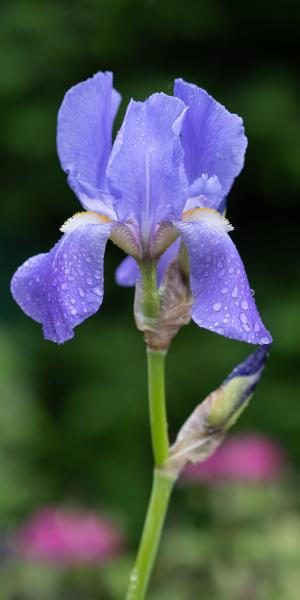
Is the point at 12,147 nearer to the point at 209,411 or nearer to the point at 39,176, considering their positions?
the point at 39,176

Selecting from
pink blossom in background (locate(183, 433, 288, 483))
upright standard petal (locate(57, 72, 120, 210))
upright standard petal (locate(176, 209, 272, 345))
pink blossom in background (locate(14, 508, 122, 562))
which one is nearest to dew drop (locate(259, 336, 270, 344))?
upright standard petal (locate(176, 209, 272, 345))

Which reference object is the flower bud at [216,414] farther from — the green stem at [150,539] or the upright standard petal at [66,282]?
the upright standard petal at [66,282]

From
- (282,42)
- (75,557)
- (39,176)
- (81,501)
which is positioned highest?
(282,42)

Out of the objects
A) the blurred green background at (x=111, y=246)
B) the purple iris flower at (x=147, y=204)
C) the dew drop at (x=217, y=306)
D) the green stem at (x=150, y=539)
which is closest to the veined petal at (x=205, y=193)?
the purple iris flower at (x=147, y=204)

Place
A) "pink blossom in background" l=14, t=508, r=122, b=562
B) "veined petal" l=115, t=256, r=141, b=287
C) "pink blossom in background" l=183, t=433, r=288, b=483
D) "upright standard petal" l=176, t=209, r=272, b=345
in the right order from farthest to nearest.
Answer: "pink blossom in background" l=183, t=433, r=288, b=483 < "pink blossom in background" l=14, t=508, r=122, b=562 < "veined petal" l=115, t=256, r=141, b=287 < "upright standard petal" l=176, t=209, r=272, b=345

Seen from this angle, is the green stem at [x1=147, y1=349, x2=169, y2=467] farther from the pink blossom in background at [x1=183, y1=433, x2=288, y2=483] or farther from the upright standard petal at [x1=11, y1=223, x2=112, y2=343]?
the pink blossom in background at [x1=183, y1=433, x2=288, y2=483]

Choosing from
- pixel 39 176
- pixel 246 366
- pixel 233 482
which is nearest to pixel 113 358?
pixel 39 176
